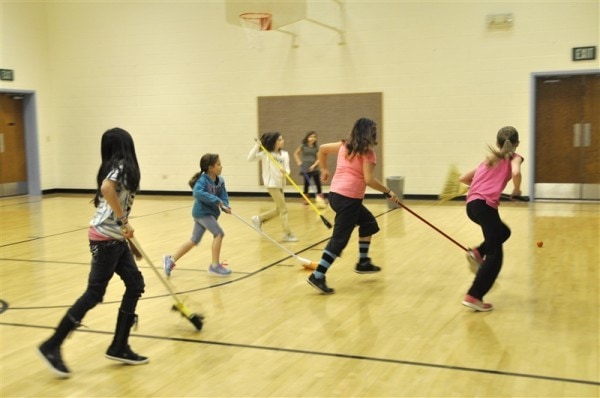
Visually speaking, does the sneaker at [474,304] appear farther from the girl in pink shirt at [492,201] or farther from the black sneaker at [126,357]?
the black sneaker at [126,357]

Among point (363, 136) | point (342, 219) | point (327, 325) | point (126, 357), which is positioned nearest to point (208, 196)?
point (342, 219)

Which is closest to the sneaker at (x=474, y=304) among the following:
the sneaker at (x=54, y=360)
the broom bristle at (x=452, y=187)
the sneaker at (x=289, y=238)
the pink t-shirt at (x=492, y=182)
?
the pink t-shirt at (x=492, y=182)

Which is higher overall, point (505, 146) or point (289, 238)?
point (505, 146)

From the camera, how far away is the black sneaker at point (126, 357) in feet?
14.0

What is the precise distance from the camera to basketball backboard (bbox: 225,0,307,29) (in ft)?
43.5

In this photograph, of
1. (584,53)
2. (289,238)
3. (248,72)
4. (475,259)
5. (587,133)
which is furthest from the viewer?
(248,72)

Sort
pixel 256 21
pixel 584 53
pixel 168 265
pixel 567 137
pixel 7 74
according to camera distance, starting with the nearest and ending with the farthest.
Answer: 1. pixel 168 265
2. pixel 584 53
3. pixel 567 137
4. pixel 256 21
5. pixel 7 74

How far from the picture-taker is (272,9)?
525 inches

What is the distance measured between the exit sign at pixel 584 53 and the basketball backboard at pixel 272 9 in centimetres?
542

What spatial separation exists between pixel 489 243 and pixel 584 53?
8.96 m

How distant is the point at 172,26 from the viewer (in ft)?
52.1

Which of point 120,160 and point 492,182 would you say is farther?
point 492,182

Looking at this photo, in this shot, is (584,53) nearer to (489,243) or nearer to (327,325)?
(489,243)

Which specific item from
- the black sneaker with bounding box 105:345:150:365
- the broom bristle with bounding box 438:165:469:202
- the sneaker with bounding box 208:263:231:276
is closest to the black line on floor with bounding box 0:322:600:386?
the black sneaker with bounding box 105:345:150:365
